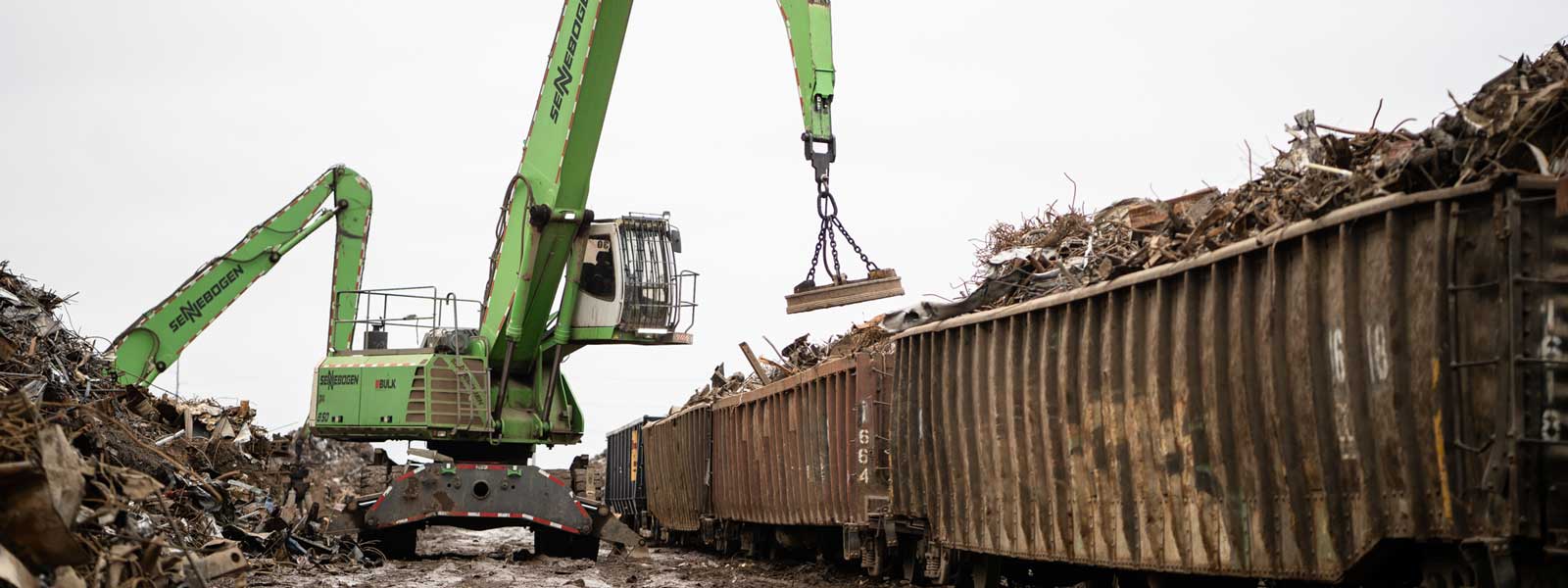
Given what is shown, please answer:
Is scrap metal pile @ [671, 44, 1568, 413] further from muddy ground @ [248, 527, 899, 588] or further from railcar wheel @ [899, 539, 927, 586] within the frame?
muddy ground @ [248, 527, 899, 588]

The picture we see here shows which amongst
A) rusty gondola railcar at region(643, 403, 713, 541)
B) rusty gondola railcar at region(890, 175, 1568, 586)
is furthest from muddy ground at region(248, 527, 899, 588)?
rusty gondola railcar at region(890, 175, 1568, 586)

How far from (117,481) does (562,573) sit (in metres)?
8.31

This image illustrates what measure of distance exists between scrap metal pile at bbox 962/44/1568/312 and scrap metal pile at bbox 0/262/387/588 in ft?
21.0

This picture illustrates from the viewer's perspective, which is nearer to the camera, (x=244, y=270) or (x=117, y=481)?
(x=117, y=481)

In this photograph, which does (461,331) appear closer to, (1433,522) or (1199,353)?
(1199,353)

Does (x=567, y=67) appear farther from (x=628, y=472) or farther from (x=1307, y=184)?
(x=628, y=472)

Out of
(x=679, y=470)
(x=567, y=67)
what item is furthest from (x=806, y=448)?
(x=679, y=470)

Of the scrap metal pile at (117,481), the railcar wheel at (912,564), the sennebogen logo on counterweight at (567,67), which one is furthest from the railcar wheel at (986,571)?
the sennebogen logo on counterweight at (567,67)

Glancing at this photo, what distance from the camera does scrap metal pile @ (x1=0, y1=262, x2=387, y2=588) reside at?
789 centimetres

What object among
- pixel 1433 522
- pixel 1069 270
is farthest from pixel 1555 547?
pixel 1069 270

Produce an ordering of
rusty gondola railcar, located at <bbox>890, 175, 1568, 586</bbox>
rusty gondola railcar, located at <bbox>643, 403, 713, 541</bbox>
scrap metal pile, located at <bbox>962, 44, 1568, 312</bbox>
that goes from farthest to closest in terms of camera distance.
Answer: rusty gondola railcar, located at <bbox>643, 403, 713, 541</bbox> < scrap metal pile, located at <bbox>962, 44, 1568, 312</bbox> < rusty gondola railcar, located at <bbox>890, 175, 1568, 586</bbox>

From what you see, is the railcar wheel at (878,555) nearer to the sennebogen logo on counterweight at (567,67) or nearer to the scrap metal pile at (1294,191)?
the scrap metal pile at (1294,191)

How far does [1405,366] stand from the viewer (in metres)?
6.85

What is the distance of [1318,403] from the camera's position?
24.4 feet
